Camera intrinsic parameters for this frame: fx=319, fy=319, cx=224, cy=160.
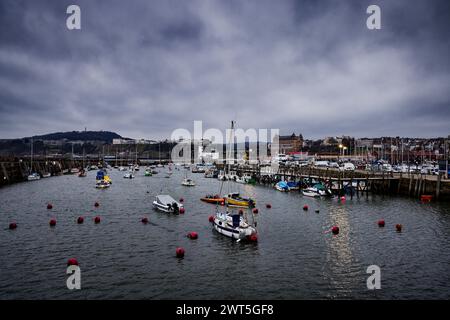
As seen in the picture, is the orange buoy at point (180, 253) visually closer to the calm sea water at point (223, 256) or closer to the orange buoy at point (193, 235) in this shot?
the calm sea water at point (223, 256)

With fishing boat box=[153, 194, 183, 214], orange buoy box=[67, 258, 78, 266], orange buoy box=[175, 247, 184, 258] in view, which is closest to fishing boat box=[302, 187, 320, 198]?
fishing boat box=[153, 194, 183, 214]

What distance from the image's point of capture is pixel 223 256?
30.6 meters

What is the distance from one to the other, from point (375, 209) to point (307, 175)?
34.6 m

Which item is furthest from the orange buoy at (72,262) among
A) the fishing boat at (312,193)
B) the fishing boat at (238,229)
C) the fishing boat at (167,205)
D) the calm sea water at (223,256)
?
the fishing boat at (312,193)

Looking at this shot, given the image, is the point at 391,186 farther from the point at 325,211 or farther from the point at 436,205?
the point at 325,211

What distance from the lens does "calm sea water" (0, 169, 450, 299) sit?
23.4 m

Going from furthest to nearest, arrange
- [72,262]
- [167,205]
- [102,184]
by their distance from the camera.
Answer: [102,184], [167,205], [72,262]

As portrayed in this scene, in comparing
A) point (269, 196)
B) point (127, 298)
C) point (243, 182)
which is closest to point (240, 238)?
point (127, 298)

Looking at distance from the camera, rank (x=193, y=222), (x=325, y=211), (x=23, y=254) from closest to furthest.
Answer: (x=23, y=254) < (x=193, y=222) < (x=325, y=211)

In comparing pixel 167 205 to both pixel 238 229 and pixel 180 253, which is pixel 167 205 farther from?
pixel 180 253

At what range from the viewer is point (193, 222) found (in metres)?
45.3

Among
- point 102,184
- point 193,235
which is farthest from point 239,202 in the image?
point 102,184

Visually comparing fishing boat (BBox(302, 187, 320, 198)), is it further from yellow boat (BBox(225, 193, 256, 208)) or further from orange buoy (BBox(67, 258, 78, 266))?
orange buoy (BBox(67, 258, 78, 266))
